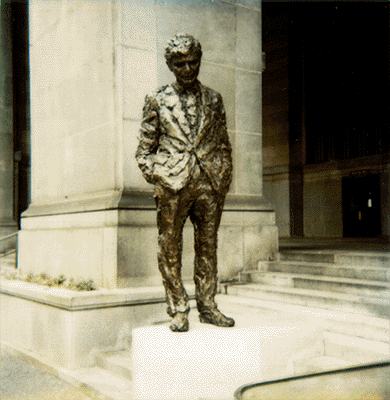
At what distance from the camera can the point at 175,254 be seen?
446cm

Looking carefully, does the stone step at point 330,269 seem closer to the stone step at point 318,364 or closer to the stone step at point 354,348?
the stone step at point 354,348

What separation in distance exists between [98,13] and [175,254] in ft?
14.6

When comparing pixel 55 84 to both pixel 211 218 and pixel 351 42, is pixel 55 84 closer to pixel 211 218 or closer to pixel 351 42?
pixel 211 218

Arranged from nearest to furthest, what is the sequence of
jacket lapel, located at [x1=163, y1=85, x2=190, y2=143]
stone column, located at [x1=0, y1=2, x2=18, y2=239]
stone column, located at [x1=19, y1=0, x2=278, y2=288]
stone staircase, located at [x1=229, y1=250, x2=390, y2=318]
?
jacket lapel, located at [x1=163, y1=85, x2=190, y2=143] → stone staircase, located at [x1=229, y1=250, x2=390, y2=318] → stone column, located at [x1=19, y1=0, x2=278, y2=288] → stone column, located at [x1=0, y1=2, x2=18, y2=239]

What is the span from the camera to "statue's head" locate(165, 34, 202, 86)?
14.1ft

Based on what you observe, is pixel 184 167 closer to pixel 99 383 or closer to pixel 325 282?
pixel 99 383

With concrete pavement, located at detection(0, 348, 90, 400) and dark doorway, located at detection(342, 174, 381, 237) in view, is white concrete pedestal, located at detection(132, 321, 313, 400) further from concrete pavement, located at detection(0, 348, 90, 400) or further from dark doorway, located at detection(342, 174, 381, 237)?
dark doorway, located at detection(342, 174, 381, 237)

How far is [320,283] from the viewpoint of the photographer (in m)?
6.33

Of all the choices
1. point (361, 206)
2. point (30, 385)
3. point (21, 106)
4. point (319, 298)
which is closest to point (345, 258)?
point (319, 298)

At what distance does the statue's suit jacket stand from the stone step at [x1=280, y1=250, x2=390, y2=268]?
3.06 meters

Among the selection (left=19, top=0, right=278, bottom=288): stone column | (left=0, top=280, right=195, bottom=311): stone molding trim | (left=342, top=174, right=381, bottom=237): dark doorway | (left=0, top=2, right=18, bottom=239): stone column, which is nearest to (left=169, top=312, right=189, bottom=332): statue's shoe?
(left=0, top=280, right=195, bottom=311): stone molding trim

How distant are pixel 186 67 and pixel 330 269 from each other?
3721mm

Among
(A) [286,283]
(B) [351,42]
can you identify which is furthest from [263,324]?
(B) [351,42]

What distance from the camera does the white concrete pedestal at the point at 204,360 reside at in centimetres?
397
